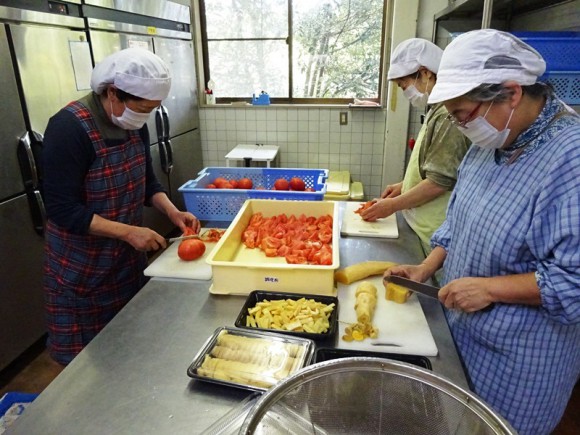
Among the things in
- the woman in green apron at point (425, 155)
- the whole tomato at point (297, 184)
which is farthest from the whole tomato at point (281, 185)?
the woman in green apron at point (425, 155)

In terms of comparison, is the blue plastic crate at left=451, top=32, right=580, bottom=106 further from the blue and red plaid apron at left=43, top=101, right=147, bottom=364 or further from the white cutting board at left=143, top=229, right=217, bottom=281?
the blue and red plaid apron at left=43, top=101, right=147, bottom=364

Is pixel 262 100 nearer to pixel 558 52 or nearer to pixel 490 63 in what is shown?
pixel 558 52

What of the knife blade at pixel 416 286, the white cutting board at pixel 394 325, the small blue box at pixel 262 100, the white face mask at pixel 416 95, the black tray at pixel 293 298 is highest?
the white face mask at pixel 416 95

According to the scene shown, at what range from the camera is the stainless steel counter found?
34.5 inches

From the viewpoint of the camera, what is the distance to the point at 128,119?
153 centimetres

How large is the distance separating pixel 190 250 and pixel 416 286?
840 mm

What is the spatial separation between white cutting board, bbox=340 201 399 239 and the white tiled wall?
2.10m

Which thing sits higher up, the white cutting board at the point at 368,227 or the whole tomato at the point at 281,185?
the whole tomato at the point at 281,185

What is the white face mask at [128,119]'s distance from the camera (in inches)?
59.5

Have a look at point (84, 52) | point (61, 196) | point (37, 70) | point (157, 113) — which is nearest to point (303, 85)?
point (157, 113)

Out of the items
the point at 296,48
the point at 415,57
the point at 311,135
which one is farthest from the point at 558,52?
the point at 296,48

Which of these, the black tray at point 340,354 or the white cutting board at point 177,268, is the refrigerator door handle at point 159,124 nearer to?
the white cutting board at point 177,268

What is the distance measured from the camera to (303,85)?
13.3 feet

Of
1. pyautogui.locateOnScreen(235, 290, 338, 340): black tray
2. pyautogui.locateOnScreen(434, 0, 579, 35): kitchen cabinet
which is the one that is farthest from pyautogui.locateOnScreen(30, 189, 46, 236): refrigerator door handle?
pyautogui.locateOnScreen(434, 0, 579, 35): kitchen cabinet
